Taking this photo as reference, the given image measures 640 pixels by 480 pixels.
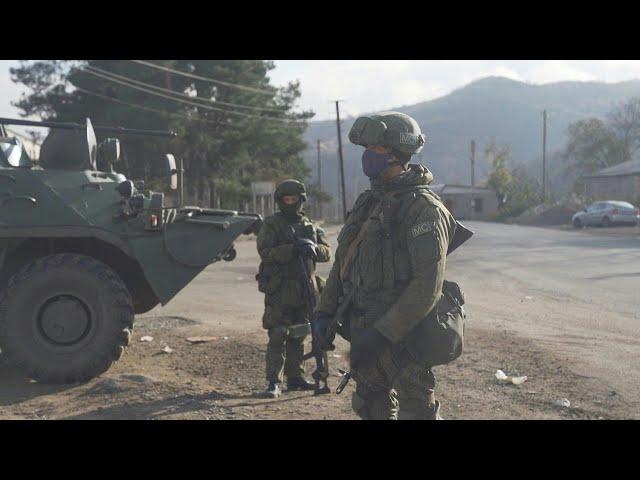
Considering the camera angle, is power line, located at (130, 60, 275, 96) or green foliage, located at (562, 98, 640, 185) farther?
green foliage, located at (562, 98, 640, 185)

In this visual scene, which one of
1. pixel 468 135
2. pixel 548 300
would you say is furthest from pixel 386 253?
pixel 468 135

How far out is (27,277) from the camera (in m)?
5.98

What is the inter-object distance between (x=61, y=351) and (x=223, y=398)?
138cm

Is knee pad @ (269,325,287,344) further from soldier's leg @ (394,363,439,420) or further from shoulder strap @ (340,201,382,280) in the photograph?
soldier's leg @ (394,363,439,420)

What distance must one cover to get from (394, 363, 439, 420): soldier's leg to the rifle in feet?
7.36

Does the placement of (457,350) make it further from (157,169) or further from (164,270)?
(157,169)

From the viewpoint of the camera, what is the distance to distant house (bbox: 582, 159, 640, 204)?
46.0m

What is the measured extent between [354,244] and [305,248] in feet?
7.57

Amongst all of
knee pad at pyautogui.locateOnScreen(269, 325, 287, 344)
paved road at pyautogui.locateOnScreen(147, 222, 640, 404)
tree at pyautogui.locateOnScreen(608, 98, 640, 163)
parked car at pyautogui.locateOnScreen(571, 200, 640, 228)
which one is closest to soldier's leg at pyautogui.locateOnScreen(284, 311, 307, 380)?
knee pad at pyautogui.locateOnScreen(269, 325, 287, 344)

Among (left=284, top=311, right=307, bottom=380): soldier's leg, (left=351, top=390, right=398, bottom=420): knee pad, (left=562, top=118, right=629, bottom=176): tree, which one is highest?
(left=562, top=118, right=629, bottom=176): tree

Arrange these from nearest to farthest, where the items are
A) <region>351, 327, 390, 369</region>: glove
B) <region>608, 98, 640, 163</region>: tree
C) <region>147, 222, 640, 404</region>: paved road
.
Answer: <region>351, 327, 390, 369</region>: glove, <region>147, 222, 640, 404</region>: paved road, <region>608, 98, 640, 163</region>: tree

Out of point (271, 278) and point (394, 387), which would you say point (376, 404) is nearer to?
point (394, 387)

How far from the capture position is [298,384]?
601 centimetres

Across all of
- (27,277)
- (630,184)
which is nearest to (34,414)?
(27,277)
